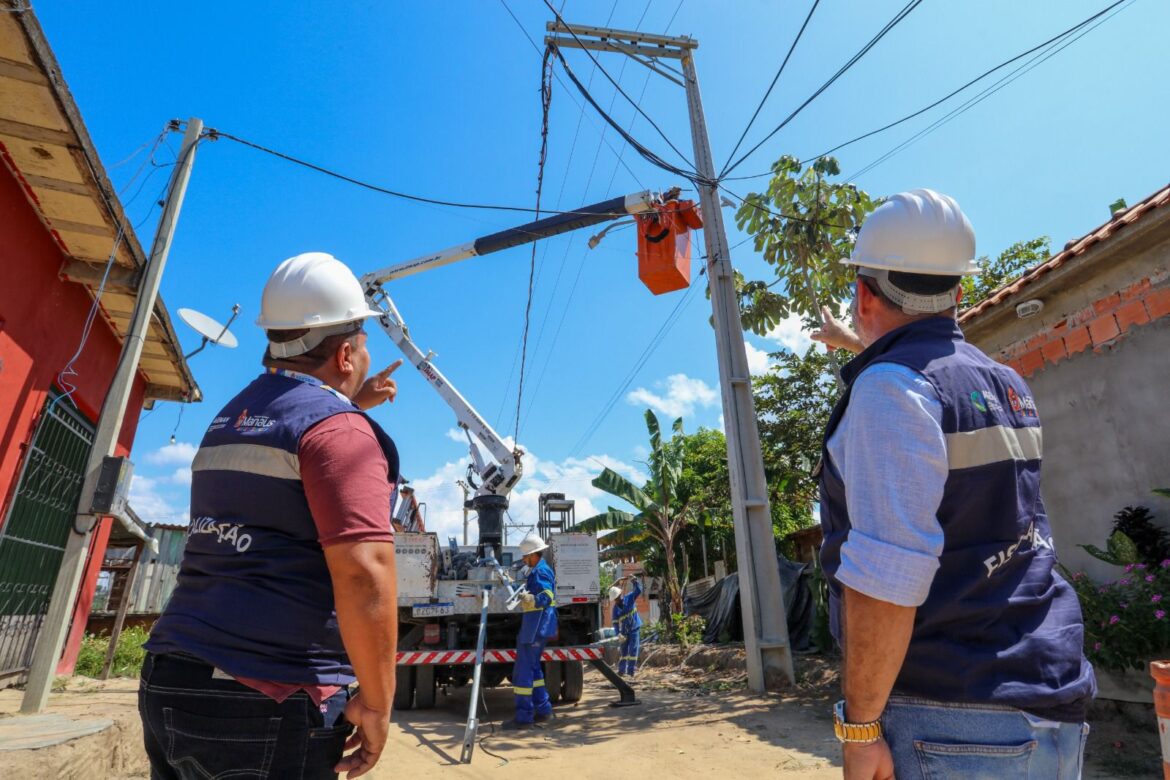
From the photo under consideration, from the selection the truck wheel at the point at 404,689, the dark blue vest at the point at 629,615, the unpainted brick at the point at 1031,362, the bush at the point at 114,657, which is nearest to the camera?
the unpainted brick at the point at 1031,362

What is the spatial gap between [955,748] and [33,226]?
6319 mm

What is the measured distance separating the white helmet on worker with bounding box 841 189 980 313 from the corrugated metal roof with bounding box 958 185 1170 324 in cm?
443

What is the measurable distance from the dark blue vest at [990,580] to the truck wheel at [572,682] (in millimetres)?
7668

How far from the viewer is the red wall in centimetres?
455

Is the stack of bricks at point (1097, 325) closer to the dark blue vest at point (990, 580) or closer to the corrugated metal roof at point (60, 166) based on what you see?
the dark blue vest at point (990, 580)

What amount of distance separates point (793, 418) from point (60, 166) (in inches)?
634

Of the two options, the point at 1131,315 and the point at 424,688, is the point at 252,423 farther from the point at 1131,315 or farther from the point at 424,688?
the point at 424,688

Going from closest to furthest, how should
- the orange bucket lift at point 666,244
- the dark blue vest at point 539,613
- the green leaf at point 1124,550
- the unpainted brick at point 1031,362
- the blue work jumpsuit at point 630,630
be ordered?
the green leaf at point 1124,550 < the unpainted brick at point 1031,362 < the dark blue vest at point 539,613 < the orange bucket lift at point 666,244 < the blue work jumpsuit at point 630,630

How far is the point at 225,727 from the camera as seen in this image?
1379 millimetres

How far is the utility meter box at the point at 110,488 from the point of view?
4801 millimetres

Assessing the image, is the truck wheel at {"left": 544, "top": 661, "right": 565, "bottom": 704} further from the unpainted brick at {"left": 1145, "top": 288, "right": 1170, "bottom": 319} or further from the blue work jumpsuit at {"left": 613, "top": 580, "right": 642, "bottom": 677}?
the unpainted brick at {"left": 1145, "top": 288, "right": 1170, "bottom": 319}

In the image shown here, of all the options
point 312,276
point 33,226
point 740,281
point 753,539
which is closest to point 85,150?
point 33,226

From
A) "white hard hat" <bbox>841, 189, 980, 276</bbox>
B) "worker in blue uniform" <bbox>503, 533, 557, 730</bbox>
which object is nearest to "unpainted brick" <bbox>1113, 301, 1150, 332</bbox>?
"white hard hat" <bbox>841, 189, 980, 276</bbox>

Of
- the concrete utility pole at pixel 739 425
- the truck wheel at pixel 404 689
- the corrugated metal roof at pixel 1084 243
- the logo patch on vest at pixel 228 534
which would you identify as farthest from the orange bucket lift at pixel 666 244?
the logo patch on vest at pixel 228 534
